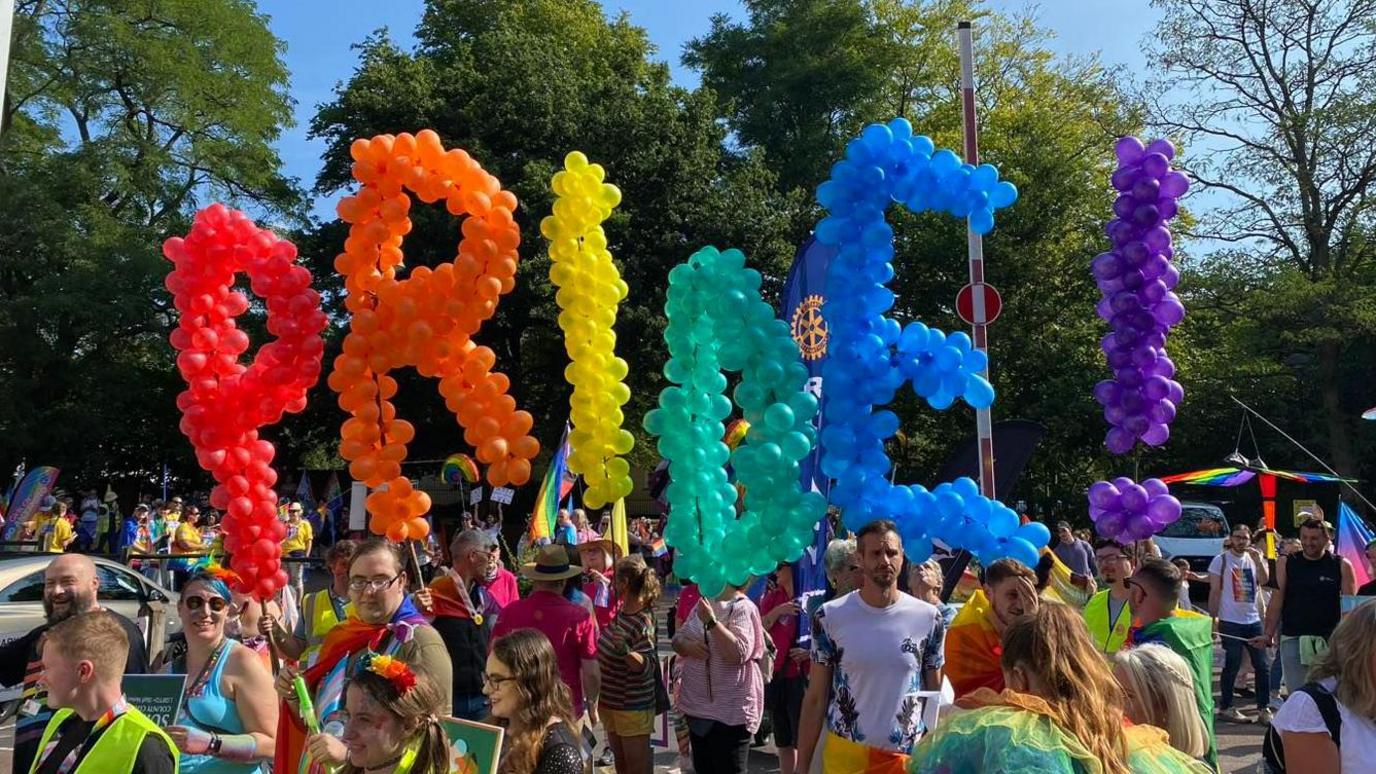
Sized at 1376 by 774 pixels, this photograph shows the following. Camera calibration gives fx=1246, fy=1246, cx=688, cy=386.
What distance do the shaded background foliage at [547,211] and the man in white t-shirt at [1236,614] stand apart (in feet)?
53.2

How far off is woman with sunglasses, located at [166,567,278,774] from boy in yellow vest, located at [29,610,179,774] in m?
0.50

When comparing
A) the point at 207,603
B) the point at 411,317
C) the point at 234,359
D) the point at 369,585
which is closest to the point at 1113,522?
the point at 411,317

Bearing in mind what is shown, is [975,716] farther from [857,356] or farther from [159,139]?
[159,139]

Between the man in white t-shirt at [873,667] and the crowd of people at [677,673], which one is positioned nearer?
the crowd of people at [677,673]

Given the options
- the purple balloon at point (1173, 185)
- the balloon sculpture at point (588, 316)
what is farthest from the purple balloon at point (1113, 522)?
the balloon sculpture at point (588, 316)

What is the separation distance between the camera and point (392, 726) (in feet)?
11.3

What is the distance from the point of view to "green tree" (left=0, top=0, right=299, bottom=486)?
2916 centimetres

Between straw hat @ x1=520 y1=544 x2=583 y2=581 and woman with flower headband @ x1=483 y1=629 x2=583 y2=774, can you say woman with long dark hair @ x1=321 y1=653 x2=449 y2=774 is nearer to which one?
woman with flower headband @ x1=483 y1=629 x2=583 y2=774

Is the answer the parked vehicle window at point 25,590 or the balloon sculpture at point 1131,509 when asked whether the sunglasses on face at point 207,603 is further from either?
the parked vehicle window at point 25,590

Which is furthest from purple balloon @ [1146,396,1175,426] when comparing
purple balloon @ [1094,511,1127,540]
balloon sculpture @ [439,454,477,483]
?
balloon sculpture @ [439,454,477,483]

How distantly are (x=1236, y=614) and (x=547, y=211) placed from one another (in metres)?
18.2

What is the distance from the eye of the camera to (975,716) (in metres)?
2.76

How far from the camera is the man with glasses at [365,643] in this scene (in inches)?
183

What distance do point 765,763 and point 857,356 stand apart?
380 cm
